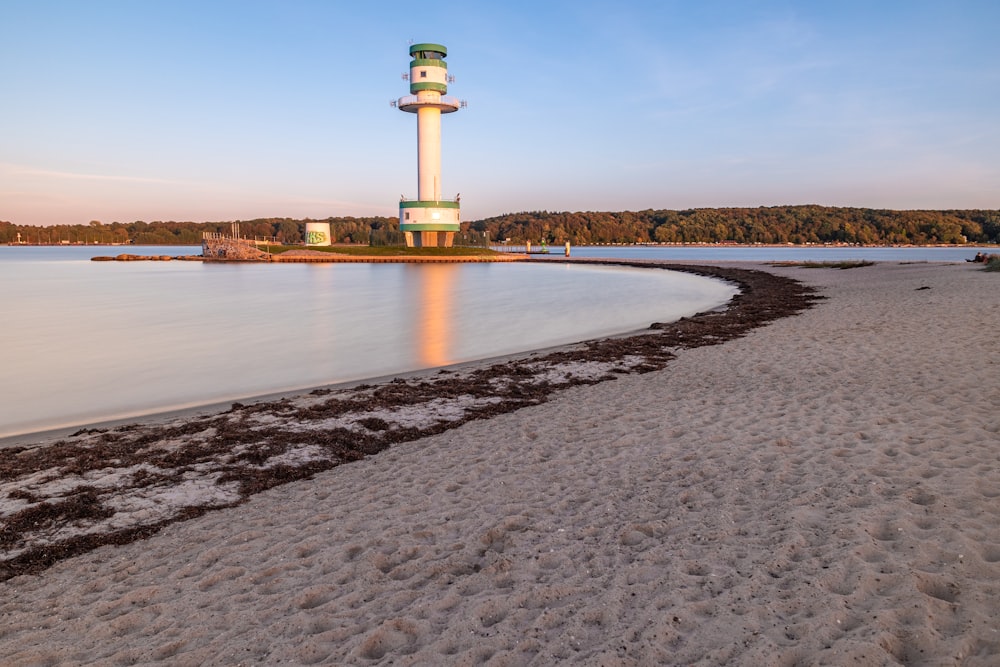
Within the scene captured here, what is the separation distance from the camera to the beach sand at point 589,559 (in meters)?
3.41

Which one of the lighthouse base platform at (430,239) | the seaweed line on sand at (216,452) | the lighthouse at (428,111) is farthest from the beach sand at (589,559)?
the lighthouse base platform at (430,239)

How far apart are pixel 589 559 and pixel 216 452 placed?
476 centimetres

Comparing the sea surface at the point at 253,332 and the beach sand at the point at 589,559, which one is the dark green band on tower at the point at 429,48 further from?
the beach sand at the point at 589,559

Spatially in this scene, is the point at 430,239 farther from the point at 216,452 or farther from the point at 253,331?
the point at 216,452

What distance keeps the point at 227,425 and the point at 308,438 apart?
1.40 m

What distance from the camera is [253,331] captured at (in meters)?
20.7

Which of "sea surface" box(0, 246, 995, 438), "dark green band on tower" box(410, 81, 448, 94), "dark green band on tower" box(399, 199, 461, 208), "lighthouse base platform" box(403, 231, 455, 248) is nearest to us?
"sea surface" box(0, 246, 995, 438)

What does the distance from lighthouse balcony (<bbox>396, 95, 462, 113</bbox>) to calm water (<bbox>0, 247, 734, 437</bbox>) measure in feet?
80.0

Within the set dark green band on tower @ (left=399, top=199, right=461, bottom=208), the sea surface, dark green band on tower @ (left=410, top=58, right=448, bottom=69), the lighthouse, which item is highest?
dark green band on tower @ (left=410, top=58, right=448, bottom=69)

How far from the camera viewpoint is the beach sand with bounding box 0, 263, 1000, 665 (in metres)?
3.41

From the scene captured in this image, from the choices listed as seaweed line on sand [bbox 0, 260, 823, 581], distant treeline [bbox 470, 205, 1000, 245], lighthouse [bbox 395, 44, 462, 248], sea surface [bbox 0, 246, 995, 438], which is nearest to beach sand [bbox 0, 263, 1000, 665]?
seaweed line on sand [bbox 0, 260, 823, 581]

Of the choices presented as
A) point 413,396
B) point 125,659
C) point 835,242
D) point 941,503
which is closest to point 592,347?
point 413,396

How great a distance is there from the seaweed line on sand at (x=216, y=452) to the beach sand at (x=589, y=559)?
0.99ft

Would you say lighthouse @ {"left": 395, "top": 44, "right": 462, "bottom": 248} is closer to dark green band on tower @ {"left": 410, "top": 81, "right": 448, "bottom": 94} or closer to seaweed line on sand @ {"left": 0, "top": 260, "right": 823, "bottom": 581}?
dark green band on tower @ {"left": 410, "top": 81, "right": 448, "bottom": 94}
